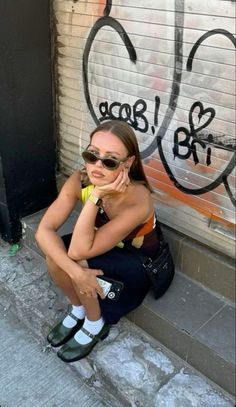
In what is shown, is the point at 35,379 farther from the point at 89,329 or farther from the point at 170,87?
the point at 170,87

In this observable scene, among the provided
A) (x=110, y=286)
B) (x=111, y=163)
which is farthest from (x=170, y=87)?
(x=110, y=286)

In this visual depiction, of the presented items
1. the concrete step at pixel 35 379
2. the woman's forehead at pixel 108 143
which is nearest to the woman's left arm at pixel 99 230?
the woman's forehead at pixel 108 143

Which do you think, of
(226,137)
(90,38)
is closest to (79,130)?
(90,38)

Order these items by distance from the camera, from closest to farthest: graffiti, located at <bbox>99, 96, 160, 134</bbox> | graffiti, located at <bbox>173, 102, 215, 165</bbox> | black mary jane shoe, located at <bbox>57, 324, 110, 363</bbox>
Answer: graffiti, located at <bbox>173, 102, 215, 165</bbox>, black mary jane shoe, located at <bbox>57, 324, 110, 363</bbox>, graffiti, located at <bbox>99, 96, 160, 134</bbox>

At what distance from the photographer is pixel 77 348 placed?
254 cm

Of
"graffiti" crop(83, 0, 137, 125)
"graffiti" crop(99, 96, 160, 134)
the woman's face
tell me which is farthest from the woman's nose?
"graffiti" crop(83, 0, 137, 125)

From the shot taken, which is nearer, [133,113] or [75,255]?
[75,255]

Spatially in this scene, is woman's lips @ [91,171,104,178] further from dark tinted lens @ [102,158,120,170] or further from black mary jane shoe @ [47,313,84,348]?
black mary jane shoe @ [47,313,84,348]

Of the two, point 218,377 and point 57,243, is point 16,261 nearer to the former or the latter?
point 57,243

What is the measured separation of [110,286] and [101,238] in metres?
0.30

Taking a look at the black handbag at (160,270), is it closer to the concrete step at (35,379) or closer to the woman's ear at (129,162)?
the woman's ear at (129,162)

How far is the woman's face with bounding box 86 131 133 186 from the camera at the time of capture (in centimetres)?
213

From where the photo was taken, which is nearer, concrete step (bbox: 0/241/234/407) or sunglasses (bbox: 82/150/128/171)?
sunglasses (bbox: 82/150/128/171)

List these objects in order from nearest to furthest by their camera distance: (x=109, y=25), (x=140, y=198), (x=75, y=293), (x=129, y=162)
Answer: (x=129, y=162) < (x=140, y=198) < (x=75, y=293) < (x=109, y=25)
